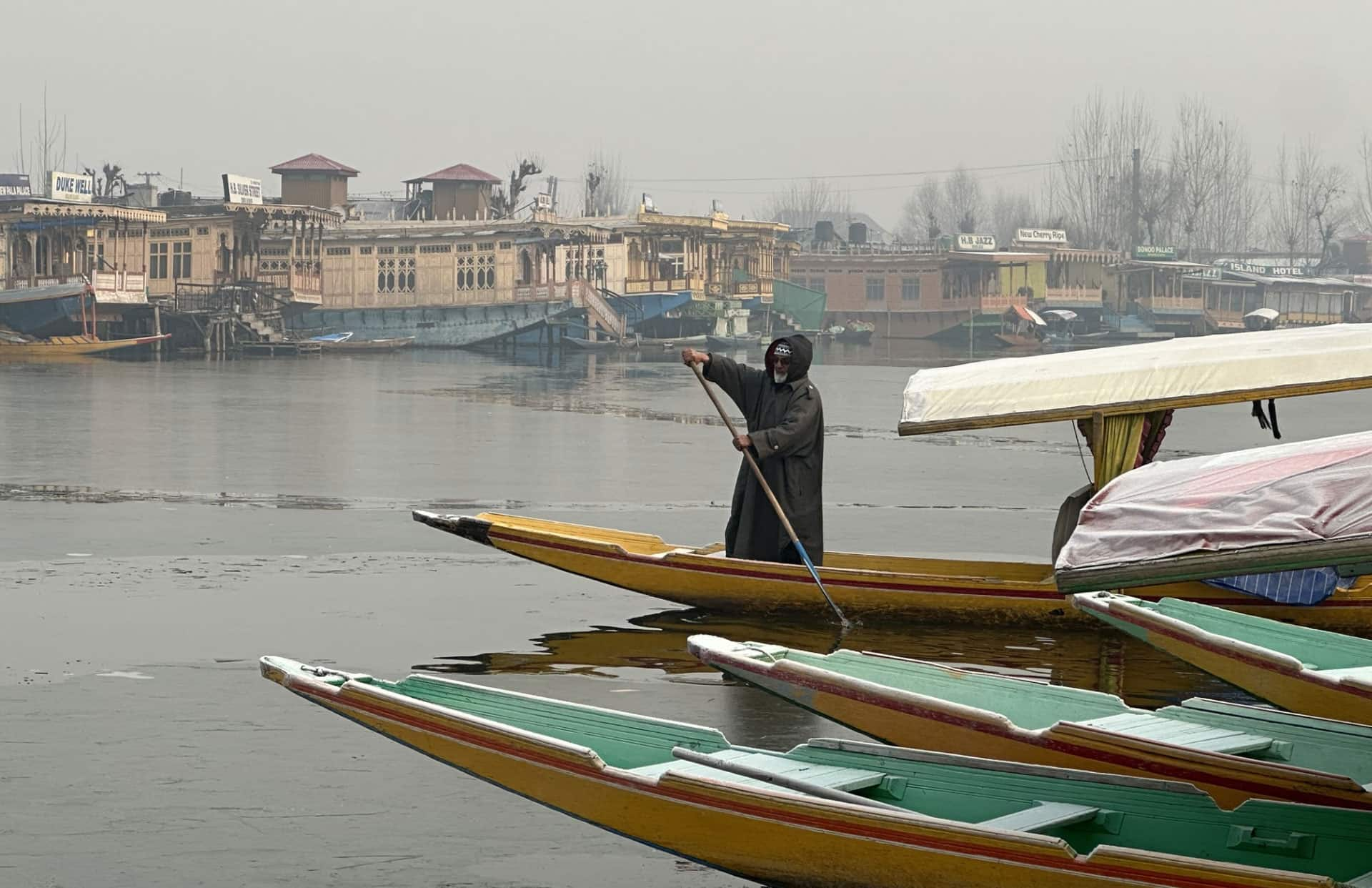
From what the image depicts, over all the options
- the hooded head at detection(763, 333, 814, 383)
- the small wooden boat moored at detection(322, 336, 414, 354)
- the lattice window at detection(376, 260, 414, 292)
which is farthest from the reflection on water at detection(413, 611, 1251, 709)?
the lattice window at detection(376, 260, 414, 292)

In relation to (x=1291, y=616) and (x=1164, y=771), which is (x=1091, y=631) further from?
(x=1164, y=771)

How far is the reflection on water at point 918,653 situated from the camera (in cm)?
827

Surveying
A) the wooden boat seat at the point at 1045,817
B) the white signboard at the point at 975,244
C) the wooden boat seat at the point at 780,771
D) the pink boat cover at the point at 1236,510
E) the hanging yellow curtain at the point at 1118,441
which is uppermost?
the white signboard at the point at 975,244

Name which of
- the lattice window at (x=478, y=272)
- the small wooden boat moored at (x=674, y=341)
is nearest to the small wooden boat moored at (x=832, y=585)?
the small wooden boat moored at (x=674, y=341)

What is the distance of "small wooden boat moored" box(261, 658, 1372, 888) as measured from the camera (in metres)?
4.36

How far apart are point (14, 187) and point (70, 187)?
612 cm

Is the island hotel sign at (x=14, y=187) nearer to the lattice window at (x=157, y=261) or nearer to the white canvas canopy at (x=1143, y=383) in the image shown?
the lattice window at (x=157, y=261)

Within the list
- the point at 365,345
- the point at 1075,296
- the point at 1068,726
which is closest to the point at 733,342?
the point at 365,345

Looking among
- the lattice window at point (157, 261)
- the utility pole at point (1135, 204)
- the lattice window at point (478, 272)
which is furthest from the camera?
the utility pole at point (1135, 204)

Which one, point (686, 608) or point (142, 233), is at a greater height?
point (142, 233)

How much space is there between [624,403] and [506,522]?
22.3 metres

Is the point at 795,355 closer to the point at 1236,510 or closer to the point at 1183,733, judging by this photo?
the point at 1183,733

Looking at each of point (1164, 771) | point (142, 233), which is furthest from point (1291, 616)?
point (142, 233)

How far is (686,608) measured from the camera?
10.2 m
